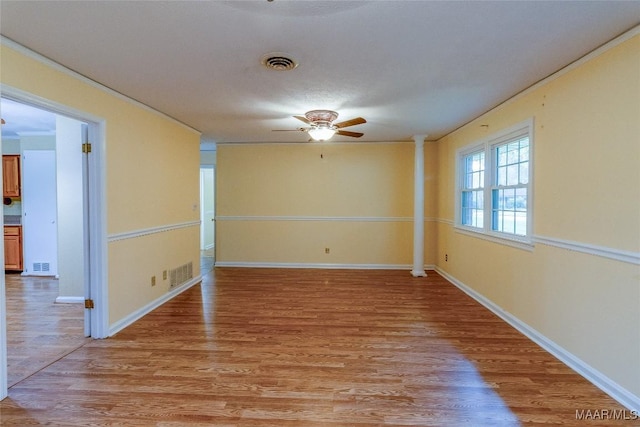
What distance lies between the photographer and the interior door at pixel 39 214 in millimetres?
5418

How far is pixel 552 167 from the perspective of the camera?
2.80m

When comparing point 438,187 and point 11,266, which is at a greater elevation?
point 438,187

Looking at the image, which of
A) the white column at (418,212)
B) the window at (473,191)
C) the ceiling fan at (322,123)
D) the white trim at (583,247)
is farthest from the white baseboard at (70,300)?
the window at (473,191)

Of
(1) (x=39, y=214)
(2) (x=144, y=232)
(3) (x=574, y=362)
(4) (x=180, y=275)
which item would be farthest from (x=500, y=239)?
(1) (x=39, y=214)

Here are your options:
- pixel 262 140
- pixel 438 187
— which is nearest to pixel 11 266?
pixel 262 140

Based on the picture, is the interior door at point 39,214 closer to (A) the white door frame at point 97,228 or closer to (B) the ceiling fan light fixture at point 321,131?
(A) the white door frame at point 97,228

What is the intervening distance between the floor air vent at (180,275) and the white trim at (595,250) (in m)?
4.27

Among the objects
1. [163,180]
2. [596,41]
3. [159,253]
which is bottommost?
[159,253]

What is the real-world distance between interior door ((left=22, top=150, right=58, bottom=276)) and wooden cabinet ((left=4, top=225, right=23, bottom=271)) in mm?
106

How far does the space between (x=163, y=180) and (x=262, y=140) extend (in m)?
2.21

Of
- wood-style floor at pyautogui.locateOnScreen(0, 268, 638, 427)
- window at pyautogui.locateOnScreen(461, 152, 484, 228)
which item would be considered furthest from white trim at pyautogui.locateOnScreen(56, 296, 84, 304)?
window at pyautogui.locateOnScreen(461, 152, 484, 228)

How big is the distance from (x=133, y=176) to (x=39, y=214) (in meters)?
3.38

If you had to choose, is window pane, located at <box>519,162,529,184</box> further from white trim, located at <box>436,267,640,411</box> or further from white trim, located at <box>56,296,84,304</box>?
white trim, located at <box>56,296,84,304</box>

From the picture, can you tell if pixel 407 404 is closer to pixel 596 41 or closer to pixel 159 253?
→ pixel 596 41
